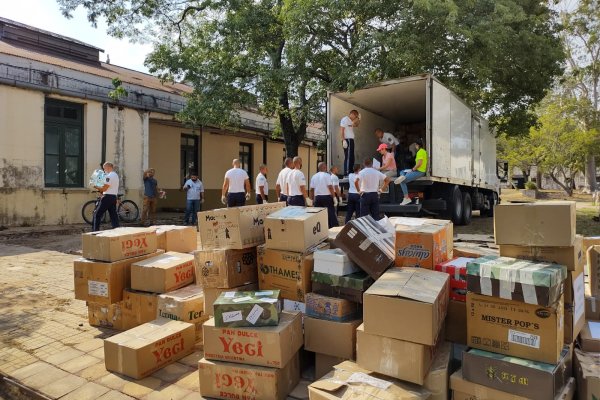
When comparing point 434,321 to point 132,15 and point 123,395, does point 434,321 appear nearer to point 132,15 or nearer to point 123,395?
point 123,395

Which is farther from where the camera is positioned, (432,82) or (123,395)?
(432,82)

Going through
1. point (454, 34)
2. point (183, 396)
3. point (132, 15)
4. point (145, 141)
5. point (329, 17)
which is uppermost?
point (132, 15)

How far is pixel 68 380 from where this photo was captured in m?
3.12

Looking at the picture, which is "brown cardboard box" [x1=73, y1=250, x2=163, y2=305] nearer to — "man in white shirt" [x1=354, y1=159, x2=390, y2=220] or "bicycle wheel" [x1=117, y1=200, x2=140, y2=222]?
"man in white shirt" [x1=354, y1=159, x2=390, y2=220]

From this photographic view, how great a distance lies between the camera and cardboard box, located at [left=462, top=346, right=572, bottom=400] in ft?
7.53

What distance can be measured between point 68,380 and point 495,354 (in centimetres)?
292

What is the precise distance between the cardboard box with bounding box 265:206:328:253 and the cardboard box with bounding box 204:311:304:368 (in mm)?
668

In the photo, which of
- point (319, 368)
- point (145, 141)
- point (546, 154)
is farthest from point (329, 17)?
point (546, 154)

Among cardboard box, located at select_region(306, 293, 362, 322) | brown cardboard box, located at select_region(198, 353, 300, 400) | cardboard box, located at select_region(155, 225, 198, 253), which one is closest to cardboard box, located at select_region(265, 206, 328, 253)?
cardboard box, located at select_region(306, 293, 362, 322)

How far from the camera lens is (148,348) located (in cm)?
321

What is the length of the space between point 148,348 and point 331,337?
1377mm

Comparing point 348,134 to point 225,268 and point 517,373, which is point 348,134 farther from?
point 517,373

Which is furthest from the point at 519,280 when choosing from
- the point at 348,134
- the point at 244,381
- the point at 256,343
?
the point at 348,134

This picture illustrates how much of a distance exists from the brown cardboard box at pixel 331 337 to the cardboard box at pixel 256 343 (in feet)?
0.36
